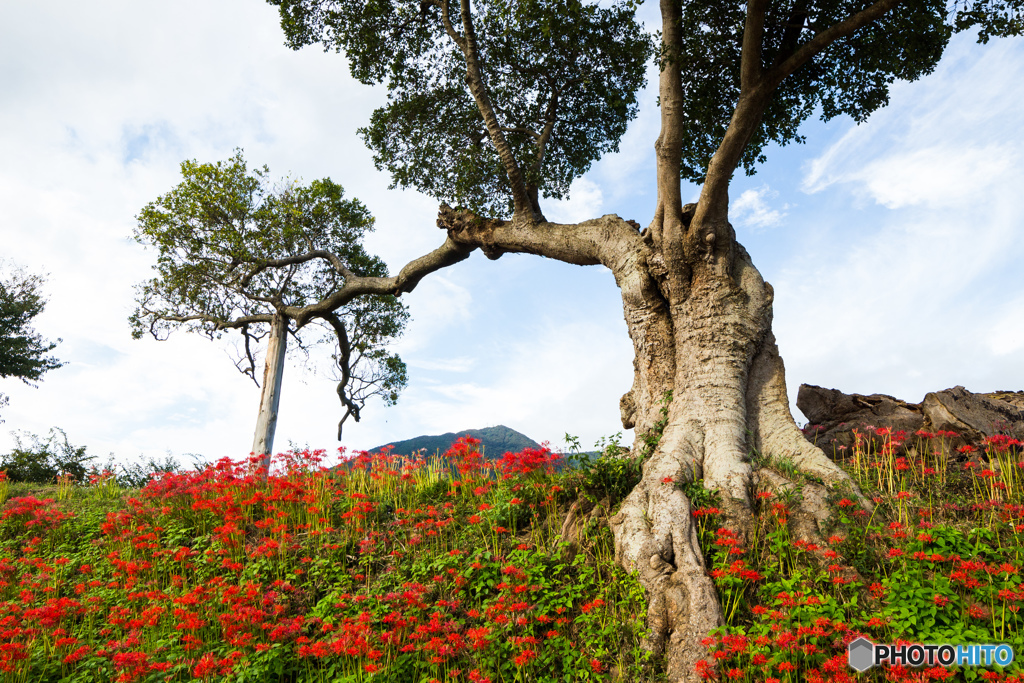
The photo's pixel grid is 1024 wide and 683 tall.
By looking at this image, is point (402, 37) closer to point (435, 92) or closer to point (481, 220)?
point (435, 92)

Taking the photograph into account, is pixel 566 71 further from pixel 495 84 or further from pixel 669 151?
pixel 669 151

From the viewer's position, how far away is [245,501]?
728cm

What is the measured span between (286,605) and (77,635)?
88.7 inches

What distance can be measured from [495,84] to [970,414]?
9.86 meters

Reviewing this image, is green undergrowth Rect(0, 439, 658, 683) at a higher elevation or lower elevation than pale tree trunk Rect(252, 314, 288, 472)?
lower

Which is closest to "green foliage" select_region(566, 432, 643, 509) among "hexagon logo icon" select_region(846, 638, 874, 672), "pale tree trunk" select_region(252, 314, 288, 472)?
"hexagon logo icon" select_region(846, 638, 874, 672)

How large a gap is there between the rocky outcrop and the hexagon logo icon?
11.9 ft

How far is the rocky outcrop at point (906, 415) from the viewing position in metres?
7.40

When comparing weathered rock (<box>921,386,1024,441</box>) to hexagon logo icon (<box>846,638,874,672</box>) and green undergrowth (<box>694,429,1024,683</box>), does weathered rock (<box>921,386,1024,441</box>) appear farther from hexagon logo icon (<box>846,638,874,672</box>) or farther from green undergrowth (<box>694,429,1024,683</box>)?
hexagon logo icon (<box>846,638,874,672</box>)

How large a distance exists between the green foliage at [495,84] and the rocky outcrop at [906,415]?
6224 mm

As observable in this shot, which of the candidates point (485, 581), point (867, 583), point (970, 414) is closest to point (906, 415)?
point (970, 414)

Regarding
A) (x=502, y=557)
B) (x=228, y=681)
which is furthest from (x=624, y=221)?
(x=228, y=681)

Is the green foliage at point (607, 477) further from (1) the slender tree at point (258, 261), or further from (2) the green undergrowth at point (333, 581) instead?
(1) the slender tree at point (258, 261)

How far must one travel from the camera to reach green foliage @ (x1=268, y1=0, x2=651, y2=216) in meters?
10.8
